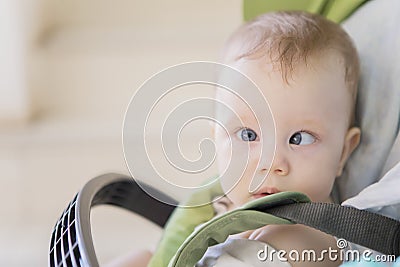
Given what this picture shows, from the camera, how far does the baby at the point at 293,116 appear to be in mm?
753

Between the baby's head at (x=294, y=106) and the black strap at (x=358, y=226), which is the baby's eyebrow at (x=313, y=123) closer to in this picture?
the baby's head at (x=294, y=106)

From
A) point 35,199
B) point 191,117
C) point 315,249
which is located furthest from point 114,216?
point 315,249

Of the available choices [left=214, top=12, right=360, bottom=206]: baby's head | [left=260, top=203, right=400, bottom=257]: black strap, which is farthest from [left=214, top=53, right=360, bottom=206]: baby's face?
[left=260, top=203, right=400, bottom=257]: black strap

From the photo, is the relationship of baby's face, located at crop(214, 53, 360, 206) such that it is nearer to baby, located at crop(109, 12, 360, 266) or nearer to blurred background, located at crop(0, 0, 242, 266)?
baby, located at crop(109, 12, 360, 266)

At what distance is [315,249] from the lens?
740 millimetres

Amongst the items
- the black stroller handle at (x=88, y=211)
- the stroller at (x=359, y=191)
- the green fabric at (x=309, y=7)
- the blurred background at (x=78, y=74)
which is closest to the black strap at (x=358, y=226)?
the stroller at (x=359, y=191)

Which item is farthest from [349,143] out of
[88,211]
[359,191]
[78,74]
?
[78,74]

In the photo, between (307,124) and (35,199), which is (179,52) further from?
(307,124)

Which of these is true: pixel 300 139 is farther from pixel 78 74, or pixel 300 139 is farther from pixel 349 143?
pixel 78 74

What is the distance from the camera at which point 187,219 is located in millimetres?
930

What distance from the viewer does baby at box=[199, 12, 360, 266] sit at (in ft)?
2.47

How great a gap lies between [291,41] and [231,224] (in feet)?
0.74

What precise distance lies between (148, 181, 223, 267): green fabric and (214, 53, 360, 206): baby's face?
13cm

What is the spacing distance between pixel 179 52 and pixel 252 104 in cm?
81
